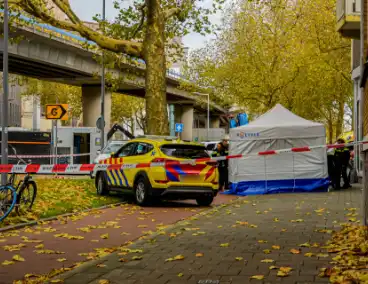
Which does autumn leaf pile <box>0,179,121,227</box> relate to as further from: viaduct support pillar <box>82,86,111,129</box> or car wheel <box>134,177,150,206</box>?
viaduct support pillar <box>82,86,111,129</box>

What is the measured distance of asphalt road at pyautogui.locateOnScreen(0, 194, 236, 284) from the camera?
775cm

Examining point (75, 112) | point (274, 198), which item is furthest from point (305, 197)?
point (75, 112)

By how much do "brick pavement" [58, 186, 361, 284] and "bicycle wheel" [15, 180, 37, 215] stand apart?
9.67ft

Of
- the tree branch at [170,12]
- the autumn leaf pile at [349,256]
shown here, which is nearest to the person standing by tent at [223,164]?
the tree branch at [170,12]

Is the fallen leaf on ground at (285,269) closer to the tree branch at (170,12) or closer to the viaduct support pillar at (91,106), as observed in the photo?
the tree branch at (170,12)

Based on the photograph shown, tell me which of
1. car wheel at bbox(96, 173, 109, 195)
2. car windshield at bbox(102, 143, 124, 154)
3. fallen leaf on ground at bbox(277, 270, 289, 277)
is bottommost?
fallen leaf on ground at bbox(277, 270, 289, 277)

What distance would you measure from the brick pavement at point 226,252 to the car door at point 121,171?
146 inches

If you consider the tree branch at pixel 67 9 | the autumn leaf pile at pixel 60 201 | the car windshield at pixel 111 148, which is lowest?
the autumn leaf pile at pixel 60 201

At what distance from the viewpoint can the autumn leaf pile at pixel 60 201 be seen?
1189 centimetres

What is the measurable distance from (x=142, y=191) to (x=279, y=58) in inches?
934

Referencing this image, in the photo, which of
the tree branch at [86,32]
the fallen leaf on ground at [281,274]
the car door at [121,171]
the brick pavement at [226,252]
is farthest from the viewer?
the tree branch at [86,32]

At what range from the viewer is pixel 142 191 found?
50.6 ft

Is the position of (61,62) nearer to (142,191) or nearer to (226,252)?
(142,191)

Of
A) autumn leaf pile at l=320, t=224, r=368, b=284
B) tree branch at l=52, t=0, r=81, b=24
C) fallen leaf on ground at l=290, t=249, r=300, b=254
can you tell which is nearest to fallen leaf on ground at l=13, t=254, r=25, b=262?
fallen leaf on ground at l=290, t=249, r=300, b=254
